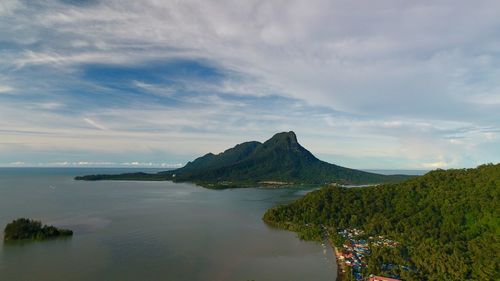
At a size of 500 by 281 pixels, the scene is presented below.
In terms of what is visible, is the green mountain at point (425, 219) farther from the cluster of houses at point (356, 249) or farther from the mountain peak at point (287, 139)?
the mountain peak at point (287, 139)

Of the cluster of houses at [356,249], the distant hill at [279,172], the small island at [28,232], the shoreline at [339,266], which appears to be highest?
the distant hill at [279,172]

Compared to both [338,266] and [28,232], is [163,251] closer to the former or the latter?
[28,232]

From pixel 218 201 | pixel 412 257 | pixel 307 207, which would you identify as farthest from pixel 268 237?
pixel 218 201

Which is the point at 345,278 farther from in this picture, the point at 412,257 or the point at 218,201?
the point at 218,201

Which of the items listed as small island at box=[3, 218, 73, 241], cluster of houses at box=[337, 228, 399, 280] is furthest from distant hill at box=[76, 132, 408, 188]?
small island at box=[3, 218, 73, 241]

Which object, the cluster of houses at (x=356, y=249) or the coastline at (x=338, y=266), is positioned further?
the cluster of houses at (x=356, y=249)

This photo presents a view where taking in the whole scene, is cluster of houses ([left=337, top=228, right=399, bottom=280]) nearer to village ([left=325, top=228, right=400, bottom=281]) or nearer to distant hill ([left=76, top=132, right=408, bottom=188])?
village ([left=325, top=228, right=400, bottom=281])

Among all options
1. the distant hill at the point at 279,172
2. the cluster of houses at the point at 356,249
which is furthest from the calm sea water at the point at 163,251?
the distant hill at the point at 279,172
